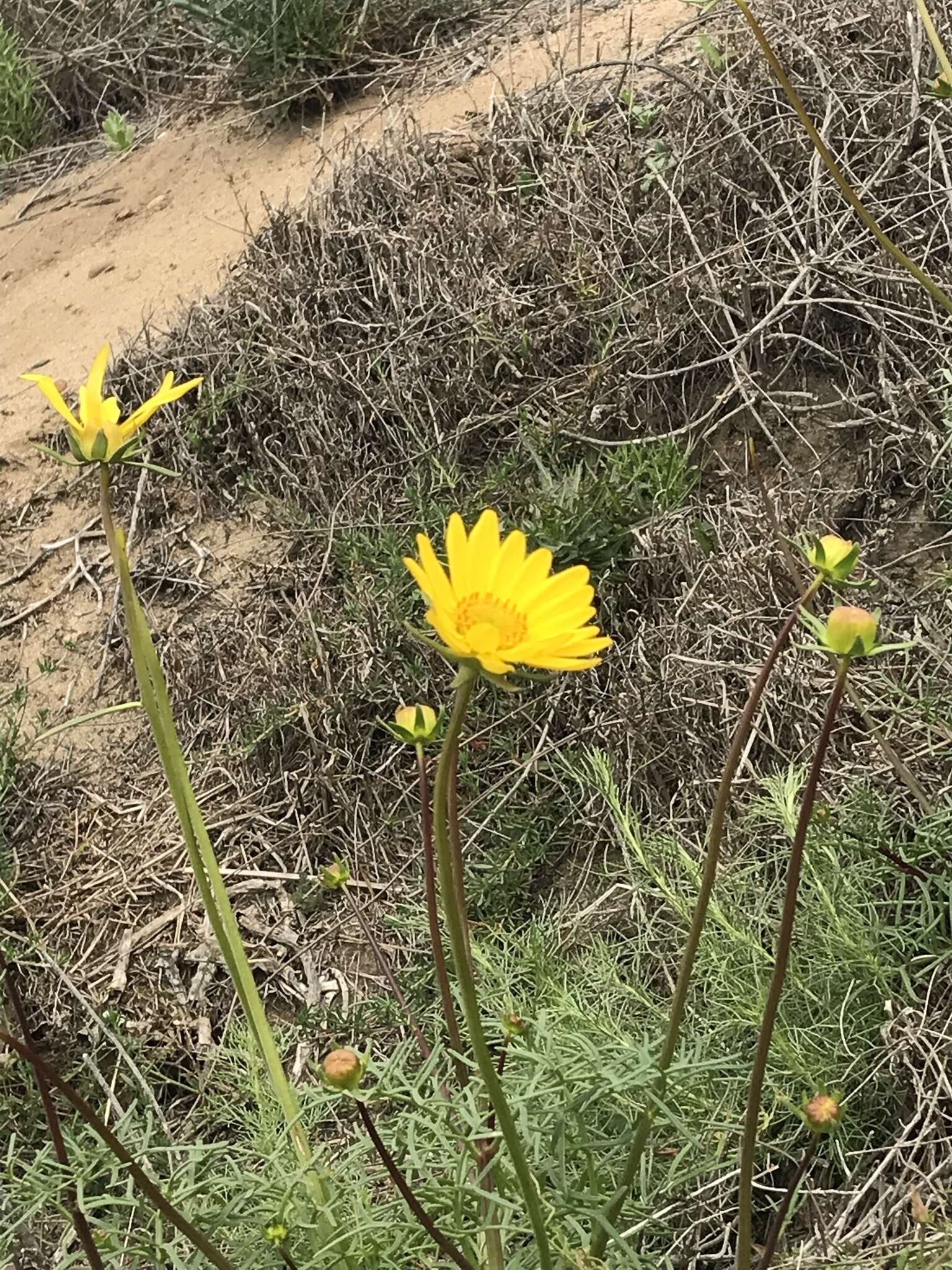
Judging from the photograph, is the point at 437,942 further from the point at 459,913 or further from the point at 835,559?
the point at 835,559

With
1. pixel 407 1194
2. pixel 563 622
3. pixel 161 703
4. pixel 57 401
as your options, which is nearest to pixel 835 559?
pixel 563 622

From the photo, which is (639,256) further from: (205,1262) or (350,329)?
(205,1262)

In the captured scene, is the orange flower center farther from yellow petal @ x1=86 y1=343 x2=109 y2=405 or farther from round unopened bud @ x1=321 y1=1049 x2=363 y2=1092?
yellow petal @ x1=86 y1=343 x2=109 y2=405

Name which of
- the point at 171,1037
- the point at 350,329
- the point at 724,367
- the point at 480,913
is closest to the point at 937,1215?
the point at 480,913

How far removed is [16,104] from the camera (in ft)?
16.6

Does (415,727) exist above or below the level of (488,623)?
below

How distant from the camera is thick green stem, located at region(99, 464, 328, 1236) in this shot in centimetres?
129

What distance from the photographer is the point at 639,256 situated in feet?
9.53

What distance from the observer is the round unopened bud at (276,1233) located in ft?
3.70

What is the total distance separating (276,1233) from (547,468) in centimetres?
197

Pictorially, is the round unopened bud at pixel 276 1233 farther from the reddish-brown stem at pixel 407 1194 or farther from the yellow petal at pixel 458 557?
the yellow petal at pixel 458 557

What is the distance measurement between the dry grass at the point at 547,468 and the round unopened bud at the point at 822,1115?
34.0 inches

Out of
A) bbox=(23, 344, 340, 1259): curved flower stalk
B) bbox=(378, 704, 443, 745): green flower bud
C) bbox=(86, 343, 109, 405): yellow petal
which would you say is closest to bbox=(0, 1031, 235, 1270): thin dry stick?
bbox=(23, 344, 340, 1259): curved flower stalk

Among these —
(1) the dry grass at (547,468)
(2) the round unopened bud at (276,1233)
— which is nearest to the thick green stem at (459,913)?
(2) the round unopened bud at (276,1233)
